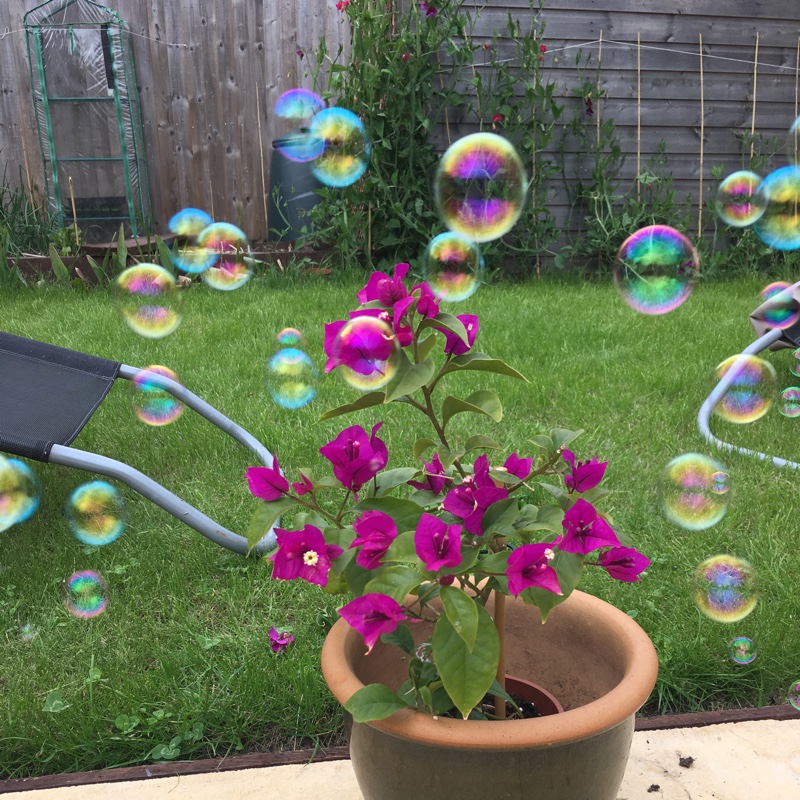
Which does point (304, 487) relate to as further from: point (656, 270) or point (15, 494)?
point (656, 270)

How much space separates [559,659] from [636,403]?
1.83m

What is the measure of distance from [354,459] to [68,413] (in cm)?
133

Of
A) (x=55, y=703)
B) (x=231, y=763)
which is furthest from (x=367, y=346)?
(x=55, y=703)

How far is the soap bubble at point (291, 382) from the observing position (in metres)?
2.61

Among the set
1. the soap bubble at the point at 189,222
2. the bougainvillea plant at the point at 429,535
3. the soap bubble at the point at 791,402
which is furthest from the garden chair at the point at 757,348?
the soap bubble at the point at 189,222

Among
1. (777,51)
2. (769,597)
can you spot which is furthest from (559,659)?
(777,51)

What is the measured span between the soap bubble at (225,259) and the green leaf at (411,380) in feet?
11.7

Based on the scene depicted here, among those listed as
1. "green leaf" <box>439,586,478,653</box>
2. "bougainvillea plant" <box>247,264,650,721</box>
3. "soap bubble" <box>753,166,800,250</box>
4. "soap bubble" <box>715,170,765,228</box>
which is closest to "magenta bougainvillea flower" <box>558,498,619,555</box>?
"bougainvillea plant" <box>247,264,650,721</box>

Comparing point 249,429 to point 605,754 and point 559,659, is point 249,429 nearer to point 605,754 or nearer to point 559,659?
point 559,659

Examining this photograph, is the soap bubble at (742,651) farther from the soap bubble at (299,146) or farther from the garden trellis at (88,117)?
the garden trellis at (88,117)

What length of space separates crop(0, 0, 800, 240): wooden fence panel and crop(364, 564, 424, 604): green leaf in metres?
4.67

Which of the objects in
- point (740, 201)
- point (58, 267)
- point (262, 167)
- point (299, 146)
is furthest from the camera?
point (262, 167)

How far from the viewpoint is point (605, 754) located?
93 cm

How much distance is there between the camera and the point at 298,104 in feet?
18.0
